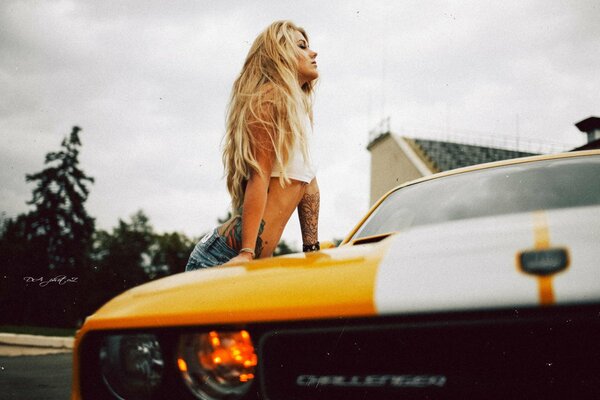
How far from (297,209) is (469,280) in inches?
51.5

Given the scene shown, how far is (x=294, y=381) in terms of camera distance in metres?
0.88

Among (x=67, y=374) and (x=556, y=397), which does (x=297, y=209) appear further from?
(x=67, y=374)

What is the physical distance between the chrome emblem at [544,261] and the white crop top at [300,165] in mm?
1084

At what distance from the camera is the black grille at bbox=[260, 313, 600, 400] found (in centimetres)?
73

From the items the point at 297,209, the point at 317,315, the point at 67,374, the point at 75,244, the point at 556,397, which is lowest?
the point at 67,374

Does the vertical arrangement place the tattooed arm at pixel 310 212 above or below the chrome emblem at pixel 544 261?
above

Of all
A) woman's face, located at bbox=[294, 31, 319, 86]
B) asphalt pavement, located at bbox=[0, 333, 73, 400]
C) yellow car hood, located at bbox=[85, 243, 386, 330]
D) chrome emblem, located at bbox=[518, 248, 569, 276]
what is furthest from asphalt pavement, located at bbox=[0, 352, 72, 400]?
chrome emblem, located at bbox=[518, 248, 569, 276]

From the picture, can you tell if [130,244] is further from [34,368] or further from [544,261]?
[544,261]

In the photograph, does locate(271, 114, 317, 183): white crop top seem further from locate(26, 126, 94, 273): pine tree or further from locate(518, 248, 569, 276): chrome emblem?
locate(26, 126, 94, 273): pine tree

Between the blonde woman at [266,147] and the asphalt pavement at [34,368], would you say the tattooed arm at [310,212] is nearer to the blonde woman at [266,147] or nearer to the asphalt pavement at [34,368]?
the blonde woman at [266,147]

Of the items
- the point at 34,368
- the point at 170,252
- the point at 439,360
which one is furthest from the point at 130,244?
the point at 439,360

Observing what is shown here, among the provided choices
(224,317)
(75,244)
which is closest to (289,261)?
(224,317)

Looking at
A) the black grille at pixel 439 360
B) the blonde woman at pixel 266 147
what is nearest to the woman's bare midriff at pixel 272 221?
the blonde woman at pixel 266 147

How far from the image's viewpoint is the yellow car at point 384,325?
0.73 m
